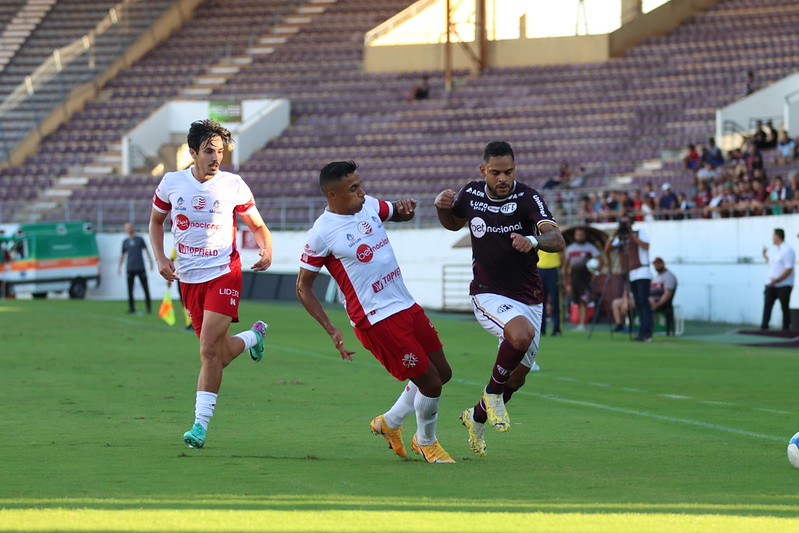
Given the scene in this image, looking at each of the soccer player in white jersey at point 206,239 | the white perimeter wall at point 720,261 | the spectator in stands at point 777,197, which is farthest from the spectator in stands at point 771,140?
the soccer player in white jersey at point 206,239

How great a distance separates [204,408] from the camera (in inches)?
362

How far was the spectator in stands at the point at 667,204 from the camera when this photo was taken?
1197 inches

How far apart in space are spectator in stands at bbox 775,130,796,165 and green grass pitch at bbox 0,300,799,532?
526 inches

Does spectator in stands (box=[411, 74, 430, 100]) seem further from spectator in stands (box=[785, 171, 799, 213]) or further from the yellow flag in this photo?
the yellow flag

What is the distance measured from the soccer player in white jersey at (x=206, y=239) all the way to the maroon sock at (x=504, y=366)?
6.31 feet

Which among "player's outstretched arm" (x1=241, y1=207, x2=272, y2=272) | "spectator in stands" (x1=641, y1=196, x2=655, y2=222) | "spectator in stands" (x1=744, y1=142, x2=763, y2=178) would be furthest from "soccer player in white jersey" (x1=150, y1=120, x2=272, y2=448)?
"spectator in stands" (x1=641, y1=196, x2=655, y2=222)

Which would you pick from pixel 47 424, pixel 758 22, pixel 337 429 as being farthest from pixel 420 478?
pixel 758 22

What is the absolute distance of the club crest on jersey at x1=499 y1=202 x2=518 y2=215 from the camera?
9289 millimetres

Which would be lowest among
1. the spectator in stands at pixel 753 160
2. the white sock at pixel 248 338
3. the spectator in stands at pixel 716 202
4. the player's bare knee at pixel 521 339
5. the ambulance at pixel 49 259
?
the ambulance at pixel 49 259

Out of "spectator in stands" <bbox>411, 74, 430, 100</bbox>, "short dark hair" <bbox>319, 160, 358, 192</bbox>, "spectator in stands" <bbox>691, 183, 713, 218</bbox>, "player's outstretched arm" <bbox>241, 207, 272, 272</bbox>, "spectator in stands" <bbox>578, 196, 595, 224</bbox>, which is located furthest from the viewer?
"spectator in stands" <bbox>411, 74, 430, 100</bbox>

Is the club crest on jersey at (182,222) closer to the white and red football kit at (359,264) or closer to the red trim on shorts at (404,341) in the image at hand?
the white and red football kit at (359,264)

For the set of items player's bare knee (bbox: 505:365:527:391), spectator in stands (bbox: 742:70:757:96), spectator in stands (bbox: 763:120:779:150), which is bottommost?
player's bare knee (bbox: 505:365:527:391)

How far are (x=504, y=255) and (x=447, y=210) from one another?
0.51 metres

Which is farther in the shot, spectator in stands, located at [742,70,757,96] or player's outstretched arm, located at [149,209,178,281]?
spectator in stands, located at [742,70,757,96]
